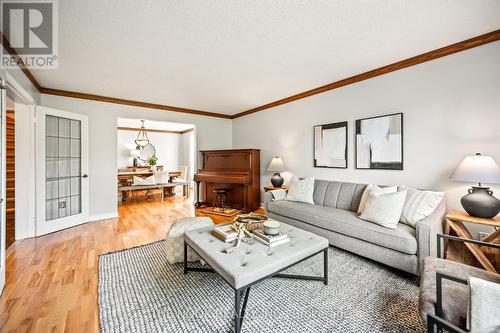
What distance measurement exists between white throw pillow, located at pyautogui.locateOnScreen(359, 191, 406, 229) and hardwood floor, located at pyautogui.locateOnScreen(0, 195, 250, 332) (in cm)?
263

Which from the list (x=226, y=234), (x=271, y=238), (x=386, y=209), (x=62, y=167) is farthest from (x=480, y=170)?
(x=62, y=167)

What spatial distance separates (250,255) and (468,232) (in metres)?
2.42

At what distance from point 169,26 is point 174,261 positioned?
2.44 meters

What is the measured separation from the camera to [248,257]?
1587 millimetres

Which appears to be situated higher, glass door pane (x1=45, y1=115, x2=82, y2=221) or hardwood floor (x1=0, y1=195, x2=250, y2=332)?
glass door pane (x1=45, y1=115, x2=82, y2=221)

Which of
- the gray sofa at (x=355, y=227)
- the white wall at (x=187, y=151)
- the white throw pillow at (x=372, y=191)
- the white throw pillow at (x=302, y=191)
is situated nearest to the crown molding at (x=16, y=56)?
the gray sofa at (x=355, y=227)

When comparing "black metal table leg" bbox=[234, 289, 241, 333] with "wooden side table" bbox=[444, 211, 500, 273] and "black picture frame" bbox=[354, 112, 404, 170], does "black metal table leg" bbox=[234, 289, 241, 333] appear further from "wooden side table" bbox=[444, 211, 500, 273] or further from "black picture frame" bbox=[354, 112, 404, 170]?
"black picture frame" bbox=[354, 112, 404, 170]

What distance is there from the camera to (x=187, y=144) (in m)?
8.88

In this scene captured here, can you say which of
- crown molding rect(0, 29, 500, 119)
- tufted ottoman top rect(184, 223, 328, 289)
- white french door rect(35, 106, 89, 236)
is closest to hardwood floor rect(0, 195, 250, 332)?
white french door rect(35, 106, 89, 236)

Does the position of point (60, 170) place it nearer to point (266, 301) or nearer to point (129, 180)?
point (129, 180)

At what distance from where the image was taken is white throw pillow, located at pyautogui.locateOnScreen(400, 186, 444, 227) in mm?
2207

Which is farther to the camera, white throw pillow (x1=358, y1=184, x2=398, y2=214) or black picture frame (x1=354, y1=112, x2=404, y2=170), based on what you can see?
black picture frame (x1=354, y1=112, x2=404, y2=170)

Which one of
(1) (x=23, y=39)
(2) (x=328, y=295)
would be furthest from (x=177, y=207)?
(2) (x=328, y=295)

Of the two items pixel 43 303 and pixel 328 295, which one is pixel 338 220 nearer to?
pixel 328 295
